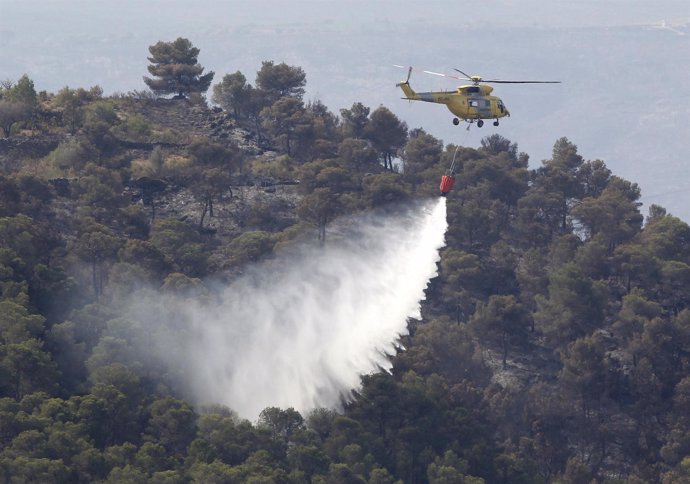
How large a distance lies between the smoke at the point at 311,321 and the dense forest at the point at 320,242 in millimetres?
2578

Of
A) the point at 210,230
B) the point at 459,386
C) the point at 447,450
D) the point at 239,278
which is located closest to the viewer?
the point at 447,450

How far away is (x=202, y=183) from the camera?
13000cm

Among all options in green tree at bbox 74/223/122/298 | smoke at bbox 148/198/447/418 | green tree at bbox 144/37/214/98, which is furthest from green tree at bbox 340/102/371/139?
green tree at bbox 74/223/122/298

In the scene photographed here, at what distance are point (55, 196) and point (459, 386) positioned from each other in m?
35.6

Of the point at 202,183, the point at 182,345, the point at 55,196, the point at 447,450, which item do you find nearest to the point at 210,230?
the point at 202,183

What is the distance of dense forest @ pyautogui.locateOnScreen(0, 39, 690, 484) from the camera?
9569 centimetres

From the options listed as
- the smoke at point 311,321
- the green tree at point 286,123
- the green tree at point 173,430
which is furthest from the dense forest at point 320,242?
the smoke at point 311,321

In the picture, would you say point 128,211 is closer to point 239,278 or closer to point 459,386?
point 239,278

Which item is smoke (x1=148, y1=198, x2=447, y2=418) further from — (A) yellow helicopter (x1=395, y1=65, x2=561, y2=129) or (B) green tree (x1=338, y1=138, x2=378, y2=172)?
(B) green tree (x1=338, y1=138, x2=378, y2=172)

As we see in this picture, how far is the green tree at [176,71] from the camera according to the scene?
513ft

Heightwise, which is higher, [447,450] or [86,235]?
[86,235]

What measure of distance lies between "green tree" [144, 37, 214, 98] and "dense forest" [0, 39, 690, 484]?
22 centimetres

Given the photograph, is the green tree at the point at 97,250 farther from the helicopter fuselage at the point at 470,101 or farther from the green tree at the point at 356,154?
the green tree at the point at 356,154

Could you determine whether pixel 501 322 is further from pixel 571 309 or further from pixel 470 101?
pixel 470 101
